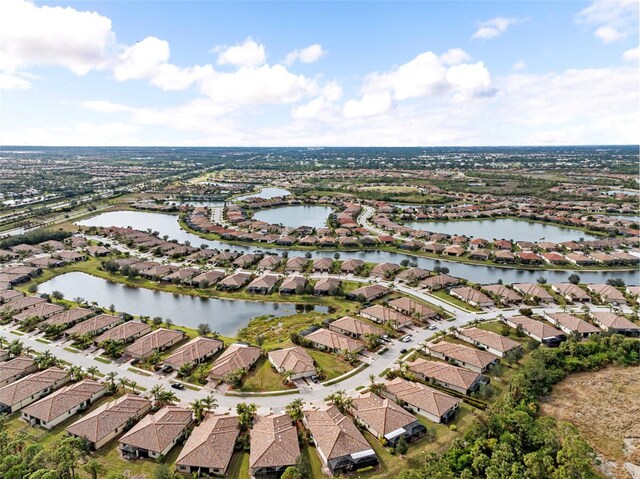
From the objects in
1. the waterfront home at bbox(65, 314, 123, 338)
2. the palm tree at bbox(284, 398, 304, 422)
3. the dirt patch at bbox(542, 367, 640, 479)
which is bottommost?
the dirt patch at bbox(542, 367, 640, 479)

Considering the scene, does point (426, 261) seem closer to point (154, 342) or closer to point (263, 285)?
point (263, 285)

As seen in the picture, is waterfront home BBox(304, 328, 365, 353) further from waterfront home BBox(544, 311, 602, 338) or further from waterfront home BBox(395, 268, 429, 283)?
waterfront home BBox(544, 311, 602, 338)

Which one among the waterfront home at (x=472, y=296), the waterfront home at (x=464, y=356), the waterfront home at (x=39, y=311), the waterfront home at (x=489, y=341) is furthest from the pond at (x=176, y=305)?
the waterfront home at (x=472, y=296)

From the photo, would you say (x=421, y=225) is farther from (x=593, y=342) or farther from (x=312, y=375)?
(x=312, y=375)

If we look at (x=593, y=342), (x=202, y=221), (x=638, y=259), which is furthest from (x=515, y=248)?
Result: (x=202, y=221)

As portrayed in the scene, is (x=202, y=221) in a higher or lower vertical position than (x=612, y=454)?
higher

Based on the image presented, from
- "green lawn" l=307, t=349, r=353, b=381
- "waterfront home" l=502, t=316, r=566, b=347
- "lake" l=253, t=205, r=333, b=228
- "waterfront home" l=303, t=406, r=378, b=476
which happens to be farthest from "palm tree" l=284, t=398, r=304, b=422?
"lake" l=253, t=205, r=333, b=228
